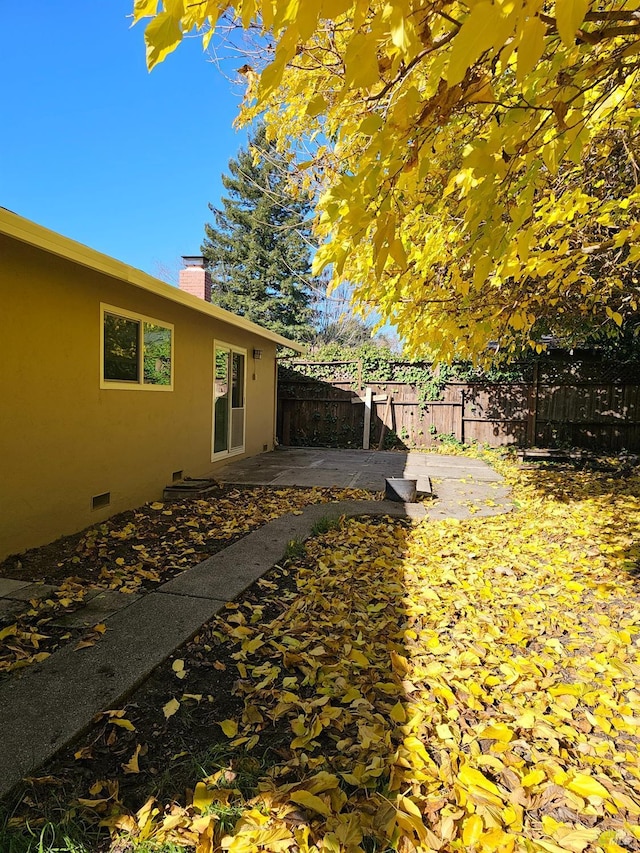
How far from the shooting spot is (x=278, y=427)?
1281 cm

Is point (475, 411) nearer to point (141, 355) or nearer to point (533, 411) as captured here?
point (533, 411)

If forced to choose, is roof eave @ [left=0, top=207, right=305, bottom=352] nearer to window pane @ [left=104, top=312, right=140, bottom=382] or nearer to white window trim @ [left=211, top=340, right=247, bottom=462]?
window pane @ [left=104, top=312, right=140, bottom=382]

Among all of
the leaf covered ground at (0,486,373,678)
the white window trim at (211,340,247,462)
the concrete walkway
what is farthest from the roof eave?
the concrete walkway

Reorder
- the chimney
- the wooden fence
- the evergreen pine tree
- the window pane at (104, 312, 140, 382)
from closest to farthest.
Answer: the window pane at (104, 312, 140, 382) → the chimney → the wooden fence → the evergreen pine tree

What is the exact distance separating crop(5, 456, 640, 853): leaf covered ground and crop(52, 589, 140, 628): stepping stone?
689 mm

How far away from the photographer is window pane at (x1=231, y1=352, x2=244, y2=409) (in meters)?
9.17

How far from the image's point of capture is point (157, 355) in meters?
6.28

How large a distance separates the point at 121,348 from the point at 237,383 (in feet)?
12.9

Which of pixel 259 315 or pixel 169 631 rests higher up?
pixel 259 315

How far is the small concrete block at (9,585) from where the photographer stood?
129 inches

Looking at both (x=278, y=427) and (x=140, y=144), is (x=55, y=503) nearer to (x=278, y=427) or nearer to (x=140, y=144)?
(x=278, y=427)

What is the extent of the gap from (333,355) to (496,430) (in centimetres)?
462

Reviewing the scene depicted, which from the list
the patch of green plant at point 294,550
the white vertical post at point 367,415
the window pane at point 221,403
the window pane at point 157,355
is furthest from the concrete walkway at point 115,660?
the white vertical post at point 367,415

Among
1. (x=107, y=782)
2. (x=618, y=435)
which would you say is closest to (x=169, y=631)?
(x=107, y=782)
